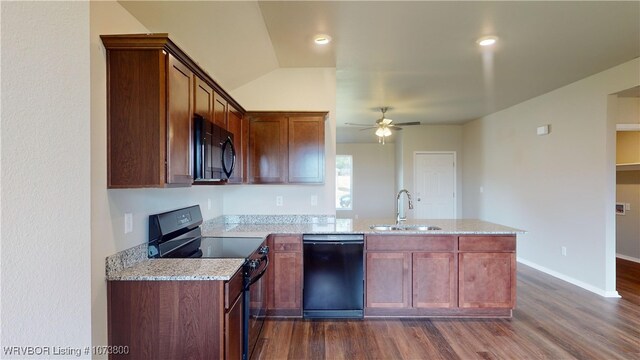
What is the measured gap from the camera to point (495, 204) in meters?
6.08

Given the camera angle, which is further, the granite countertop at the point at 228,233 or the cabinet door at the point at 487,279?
the cabinet door at the point at 487,279

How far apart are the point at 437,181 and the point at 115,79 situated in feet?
22.7

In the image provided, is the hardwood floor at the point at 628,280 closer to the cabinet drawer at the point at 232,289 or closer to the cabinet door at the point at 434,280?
the cabinet door at the point at 434,280

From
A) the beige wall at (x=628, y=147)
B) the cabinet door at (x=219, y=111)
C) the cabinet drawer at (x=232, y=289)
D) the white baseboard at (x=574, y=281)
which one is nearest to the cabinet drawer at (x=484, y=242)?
the white baseboard at (x=574, y=281)

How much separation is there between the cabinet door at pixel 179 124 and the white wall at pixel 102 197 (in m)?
0.33

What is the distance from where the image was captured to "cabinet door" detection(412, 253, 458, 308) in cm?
316

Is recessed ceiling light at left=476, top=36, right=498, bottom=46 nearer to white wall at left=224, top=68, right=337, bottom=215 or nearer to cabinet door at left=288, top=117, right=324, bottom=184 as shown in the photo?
white wall at left=224, top=68, right=337, bottom=215

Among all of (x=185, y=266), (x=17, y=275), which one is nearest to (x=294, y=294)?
(x=185, y=266)

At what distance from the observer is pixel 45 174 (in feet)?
2.19

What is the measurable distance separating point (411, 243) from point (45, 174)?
2.93m

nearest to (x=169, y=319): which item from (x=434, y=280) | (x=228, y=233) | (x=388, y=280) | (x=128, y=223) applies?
(x=128, y=223)

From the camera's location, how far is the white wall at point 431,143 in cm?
754

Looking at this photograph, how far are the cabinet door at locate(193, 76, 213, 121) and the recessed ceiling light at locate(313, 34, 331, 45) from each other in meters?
1.11

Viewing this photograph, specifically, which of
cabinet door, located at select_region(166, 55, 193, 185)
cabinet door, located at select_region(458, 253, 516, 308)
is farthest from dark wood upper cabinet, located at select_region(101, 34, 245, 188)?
cabinet door, located at select_region(458, 253, 516, 308)
